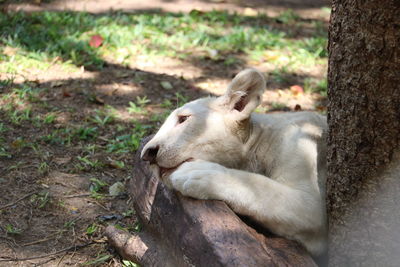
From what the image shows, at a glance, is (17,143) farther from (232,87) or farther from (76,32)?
(76,32)

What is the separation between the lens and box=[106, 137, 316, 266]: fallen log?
3.26 meters

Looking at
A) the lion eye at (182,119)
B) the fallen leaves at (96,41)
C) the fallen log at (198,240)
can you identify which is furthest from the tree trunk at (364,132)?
the fallen leaves at (96,41)

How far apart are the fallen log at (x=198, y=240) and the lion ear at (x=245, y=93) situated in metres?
0.76

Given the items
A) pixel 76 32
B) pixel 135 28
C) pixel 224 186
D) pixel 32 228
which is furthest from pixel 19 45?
pixel 224 186

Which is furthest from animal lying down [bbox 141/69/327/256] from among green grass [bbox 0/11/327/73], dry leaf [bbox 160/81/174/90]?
green grass [bbox 0/11/327/73]

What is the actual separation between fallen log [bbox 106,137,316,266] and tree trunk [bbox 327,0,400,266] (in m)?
0.37

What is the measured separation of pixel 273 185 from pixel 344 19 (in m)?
1.09

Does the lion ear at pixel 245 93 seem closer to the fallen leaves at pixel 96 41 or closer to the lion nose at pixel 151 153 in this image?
the lion nose at pixel 151 153

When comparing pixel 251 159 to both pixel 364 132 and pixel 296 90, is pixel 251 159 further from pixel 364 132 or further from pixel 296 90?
pixel 296 90

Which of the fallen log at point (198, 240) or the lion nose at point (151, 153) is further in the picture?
the lion nose at point (151, 153)

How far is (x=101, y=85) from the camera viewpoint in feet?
24.1

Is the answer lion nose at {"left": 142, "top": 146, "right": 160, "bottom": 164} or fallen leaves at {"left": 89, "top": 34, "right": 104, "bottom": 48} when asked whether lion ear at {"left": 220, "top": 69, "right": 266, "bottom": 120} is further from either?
fallen leaves at {"left": 89, "top": 34, "right": 104, "bottom": 48}

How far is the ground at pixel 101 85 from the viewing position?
4.86 metres

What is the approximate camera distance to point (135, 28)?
880 centimetres
